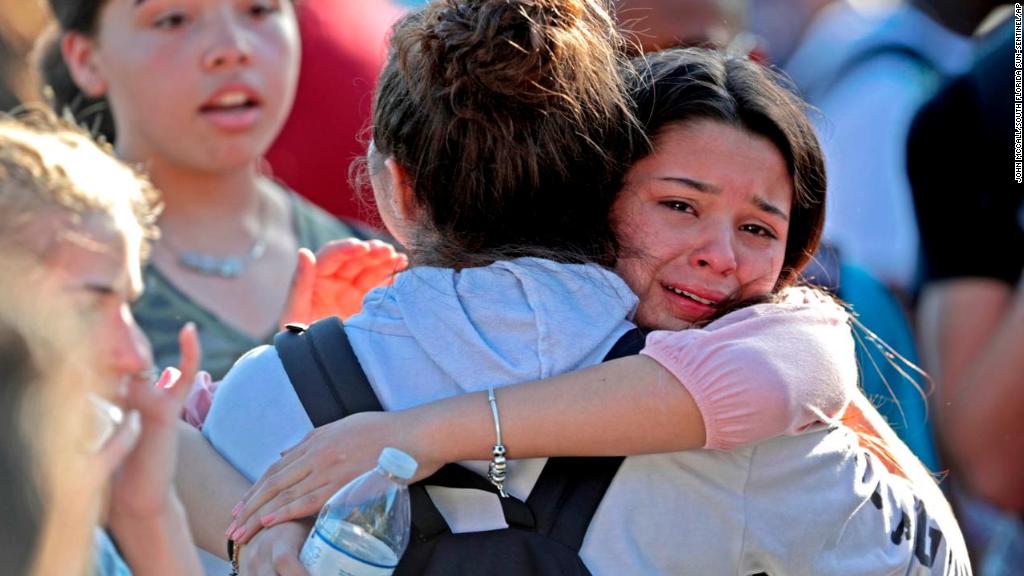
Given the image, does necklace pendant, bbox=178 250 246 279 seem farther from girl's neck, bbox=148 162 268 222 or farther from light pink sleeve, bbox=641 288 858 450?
light pink sleeve, bbox=641 288 858 450

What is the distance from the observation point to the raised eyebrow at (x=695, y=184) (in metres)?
1.87

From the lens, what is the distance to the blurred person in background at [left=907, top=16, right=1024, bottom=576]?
334cm

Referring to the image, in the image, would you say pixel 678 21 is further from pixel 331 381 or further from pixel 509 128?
pixel 331 381

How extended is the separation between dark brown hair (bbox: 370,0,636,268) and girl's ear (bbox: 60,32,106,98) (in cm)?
184

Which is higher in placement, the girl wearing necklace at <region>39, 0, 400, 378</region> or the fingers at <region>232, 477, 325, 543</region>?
the fingers at <region>232, 477, 325, 543</region>

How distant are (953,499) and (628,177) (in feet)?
6.70

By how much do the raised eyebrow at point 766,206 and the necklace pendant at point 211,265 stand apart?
1.85 metres

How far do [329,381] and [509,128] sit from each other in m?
0.38

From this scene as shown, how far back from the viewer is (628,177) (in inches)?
75.0

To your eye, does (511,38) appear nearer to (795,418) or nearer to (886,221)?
(795,418)

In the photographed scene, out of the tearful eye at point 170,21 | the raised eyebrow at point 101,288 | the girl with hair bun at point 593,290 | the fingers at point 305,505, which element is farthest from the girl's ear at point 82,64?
the fingers at point 305,505

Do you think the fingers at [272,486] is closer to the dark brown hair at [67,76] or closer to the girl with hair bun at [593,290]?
the girl with hair bun at [593,290]

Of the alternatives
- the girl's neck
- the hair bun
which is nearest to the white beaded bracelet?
the hair bun

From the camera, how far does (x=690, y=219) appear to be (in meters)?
1.90
